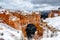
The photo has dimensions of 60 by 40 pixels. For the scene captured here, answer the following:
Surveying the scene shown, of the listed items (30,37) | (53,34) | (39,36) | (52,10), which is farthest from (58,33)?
(52,10)

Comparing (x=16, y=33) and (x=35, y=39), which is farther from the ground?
(x=16, y=33)

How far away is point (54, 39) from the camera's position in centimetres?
659

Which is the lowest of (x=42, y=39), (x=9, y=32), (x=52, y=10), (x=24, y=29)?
(x=52, y=10)

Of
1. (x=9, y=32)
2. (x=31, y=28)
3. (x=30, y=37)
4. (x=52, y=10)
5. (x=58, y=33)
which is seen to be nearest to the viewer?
(x=9, y=32)

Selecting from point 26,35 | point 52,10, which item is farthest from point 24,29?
point 52,10

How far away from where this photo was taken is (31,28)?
19.8 ft

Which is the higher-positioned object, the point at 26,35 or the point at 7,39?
the point at 7,39

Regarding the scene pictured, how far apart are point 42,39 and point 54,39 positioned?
0.66 meters

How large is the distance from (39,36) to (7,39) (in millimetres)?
2653

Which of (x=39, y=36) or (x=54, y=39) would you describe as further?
(x=39, y=36)

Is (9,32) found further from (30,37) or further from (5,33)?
(30,37)

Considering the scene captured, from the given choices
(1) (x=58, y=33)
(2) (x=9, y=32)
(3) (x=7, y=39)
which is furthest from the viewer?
(1) (x=58, y=33)

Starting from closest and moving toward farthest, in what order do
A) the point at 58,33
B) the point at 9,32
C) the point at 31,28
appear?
the point at 9,32 < the point at 31,28 < the point at 58,33

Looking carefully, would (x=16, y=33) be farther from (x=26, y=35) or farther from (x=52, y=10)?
(x=52, y=10)
